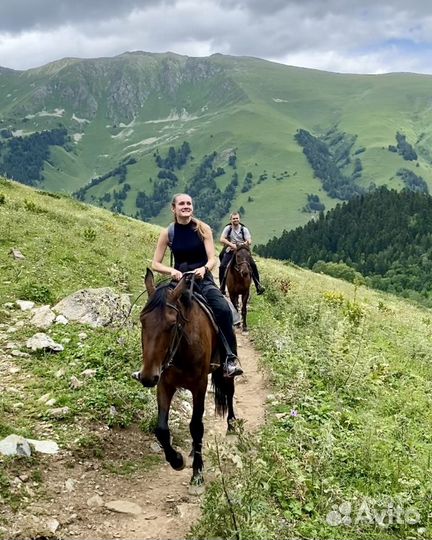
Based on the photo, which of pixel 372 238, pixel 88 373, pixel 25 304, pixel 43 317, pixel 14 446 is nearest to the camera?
pixel 14 446

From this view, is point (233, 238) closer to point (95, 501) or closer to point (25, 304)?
point (25, 304)

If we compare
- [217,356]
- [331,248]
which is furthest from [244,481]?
[331,248]

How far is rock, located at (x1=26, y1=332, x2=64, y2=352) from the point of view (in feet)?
39.4

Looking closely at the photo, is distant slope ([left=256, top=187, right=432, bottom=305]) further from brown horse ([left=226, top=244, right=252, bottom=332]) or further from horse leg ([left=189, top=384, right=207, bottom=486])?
horse leg ([left=189, top=384, right=207, bottom=486])

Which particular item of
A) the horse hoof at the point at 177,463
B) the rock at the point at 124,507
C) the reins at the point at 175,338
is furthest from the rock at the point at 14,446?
the reins at the point at 175,338

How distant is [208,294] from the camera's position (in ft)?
31.1

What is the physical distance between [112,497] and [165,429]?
4.01 ft

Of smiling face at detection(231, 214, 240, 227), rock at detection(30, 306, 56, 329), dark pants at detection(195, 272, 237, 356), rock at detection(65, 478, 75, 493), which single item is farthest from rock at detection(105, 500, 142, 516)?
smiling face at detection(231, 214, 240, 227)

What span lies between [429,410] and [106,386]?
7599mm

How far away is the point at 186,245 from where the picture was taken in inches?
363

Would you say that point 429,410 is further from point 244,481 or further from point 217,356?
point 244,481

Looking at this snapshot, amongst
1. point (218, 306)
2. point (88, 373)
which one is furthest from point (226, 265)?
point (218, 306)

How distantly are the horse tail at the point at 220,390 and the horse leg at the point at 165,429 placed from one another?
1869 millimetres

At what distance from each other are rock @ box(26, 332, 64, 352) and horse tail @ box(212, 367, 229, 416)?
4053mm
